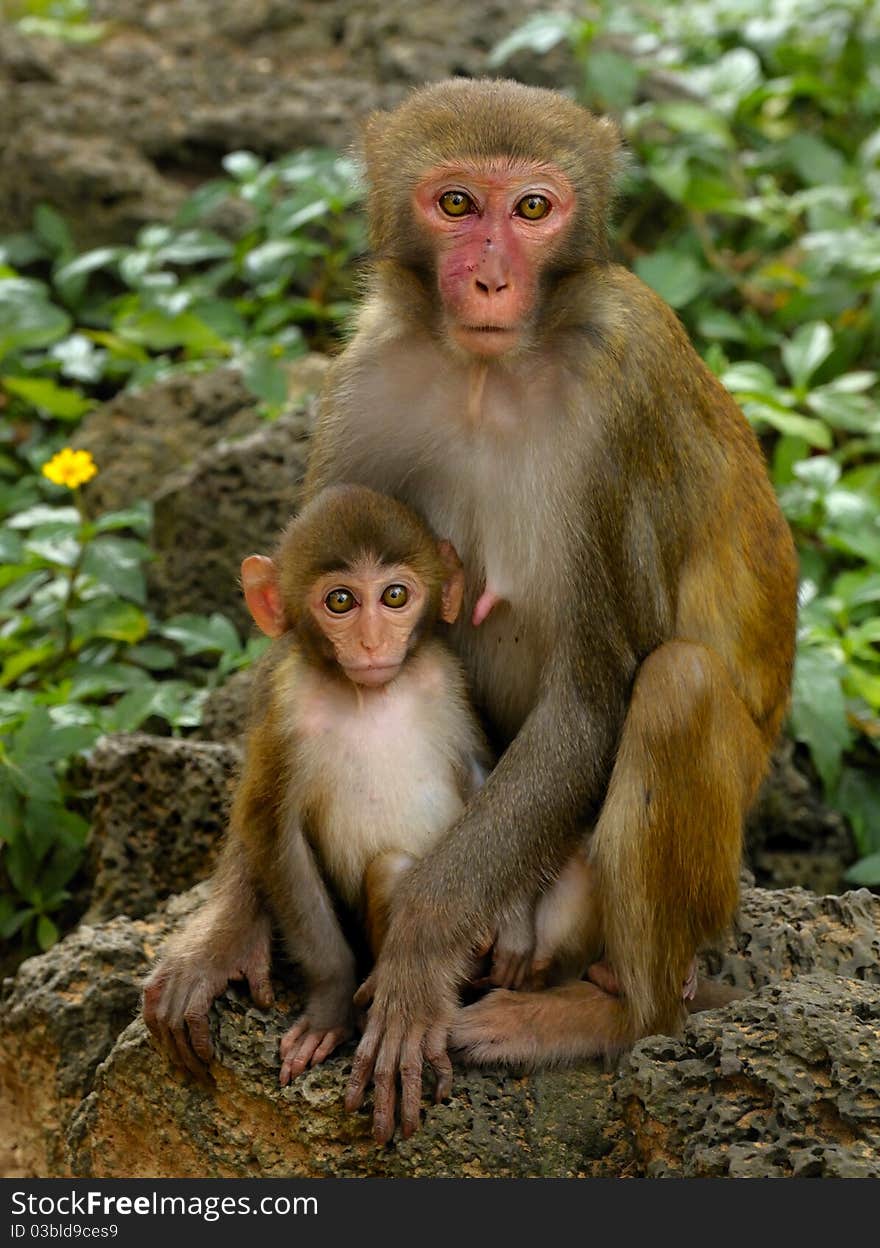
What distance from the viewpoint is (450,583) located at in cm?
424

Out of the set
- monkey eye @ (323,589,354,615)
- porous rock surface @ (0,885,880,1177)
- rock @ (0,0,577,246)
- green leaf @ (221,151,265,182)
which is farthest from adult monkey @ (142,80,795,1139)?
rock @ (0,0,577,246)

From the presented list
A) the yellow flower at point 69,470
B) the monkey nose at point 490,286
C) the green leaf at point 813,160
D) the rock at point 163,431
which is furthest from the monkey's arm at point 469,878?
the green leaf at point 813,160

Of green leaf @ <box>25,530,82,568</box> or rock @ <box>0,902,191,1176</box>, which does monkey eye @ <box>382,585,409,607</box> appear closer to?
rock @ <box>0,902,191,1176</box>

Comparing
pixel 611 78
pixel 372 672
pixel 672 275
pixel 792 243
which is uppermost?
pixel 611 78

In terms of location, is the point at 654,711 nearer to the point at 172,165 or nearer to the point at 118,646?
the point at 118,646

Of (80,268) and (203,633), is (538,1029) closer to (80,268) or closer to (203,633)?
(203,633)

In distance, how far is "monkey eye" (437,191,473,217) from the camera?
13.3 ft

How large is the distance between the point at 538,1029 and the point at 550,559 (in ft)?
3.56

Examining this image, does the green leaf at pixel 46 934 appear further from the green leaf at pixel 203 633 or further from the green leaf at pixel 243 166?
the green leaf at pixel 243 166

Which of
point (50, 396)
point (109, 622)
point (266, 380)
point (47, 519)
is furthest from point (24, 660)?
point (50, 396)

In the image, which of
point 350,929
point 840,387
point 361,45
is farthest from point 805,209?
point 350,929

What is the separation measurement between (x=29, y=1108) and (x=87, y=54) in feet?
21.2

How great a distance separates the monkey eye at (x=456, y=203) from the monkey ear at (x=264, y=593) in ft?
3.01

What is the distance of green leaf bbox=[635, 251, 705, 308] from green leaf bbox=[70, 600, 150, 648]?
9.75ft
